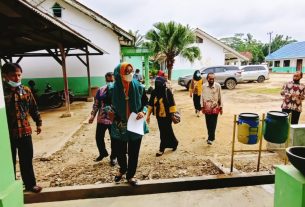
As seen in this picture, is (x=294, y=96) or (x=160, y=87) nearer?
(x=160, y=87)

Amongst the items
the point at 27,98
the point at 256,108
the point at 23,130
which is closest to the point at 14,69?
the point at 27,98

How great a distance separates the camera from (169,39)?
65.0ft

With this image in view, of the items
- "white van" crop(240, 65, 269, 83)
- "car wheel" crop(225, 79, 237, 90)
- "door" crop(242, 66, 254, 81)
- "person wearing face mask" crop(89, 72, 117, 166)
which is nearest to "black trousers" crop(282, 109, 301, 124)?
"person wearing face mask" crop(89, 72, 117, 166)

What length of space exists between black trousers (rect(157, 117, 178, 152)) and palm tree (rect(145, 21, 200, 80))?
14.4 m

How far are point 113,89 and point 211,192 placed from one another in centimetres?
203

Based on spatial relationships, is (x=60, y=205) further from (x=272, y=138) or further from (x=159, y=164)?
(x=272, y=138)

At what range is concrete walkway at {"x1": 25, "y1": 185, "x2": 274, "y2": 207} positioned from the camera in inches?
139

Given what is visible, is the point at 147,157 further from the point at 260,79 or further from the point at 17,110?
the point at 260,79

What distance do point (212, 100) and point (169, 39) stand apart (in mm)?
14730

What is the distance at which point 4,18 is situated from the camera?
627 centimetres

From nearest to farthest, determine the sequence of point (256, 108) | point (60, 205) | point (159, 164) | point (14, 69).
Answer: point (14, 69) → point (60, 205) → point (159, 164) → point (256, 108)

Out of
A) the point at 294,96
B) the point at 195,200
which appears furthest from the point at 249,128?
the point at 294,96

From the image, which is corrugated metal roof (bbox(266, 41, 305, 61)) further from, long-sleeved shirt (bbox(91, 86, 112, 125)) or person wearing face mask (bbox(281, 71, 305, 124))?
long-sleeved shirt (bbox(91, 86, 112, 125))

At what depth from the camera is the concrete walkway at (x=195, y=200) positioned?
3535 mm
